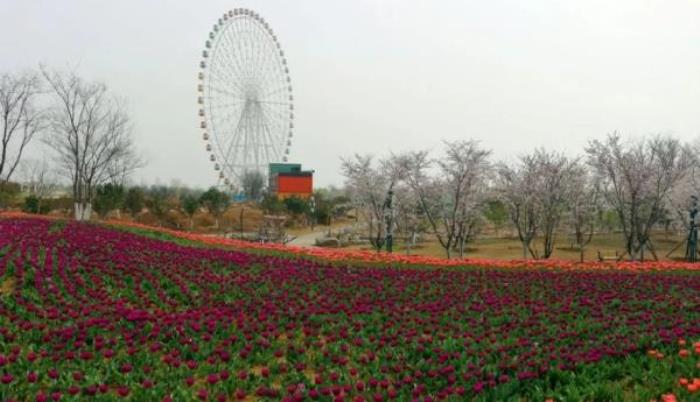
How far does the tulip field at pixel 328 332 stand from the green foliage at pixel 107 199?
101 ft

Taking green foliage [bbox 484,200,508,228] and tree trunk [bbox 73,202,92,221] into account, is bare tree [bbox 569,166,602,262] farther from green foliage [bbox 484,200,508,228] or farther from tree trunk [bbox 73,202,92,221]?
tree trunk [bbox 73,202,92,221]

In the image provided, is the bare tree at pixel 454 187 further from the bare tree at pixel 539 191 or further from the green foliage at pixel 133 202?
the green foliage at pixel 133 202

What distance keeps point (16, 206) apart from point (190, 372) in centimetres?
4937

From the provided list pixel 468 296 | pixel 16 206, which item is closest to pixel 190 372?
pixel 468 296

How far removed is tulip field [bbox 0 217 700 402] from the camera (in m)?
6.23

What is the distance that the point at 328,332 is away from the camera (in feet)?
28.1

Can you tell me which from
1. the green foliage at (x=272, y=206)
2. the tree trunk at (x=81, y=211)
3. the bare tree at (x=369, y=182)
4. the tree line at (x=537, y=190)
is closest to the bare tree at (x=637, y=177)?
the tree line at (x=537, y=190)

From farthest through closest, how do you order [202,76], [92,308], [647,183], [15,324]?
[202,76], [647,183], [92,308], [15,324]

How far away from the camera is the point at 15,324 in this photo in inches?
336

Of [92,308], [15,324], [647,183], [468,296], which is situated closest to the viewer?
[15,324]

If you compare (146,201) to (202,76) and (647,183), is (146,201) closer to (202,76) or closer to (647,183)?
(202,76)

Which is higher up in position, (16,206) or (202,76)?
(202,76)

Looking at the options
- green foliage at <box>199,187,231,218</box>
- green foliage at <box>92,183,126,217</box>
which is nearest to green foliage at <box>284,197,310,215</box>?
green foliage at <box>199,187,231,218</box>

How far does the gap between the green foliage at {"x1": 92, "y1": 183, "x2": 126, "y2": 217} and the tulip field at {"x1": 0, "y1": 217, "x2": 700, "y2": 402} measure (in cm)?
3078
